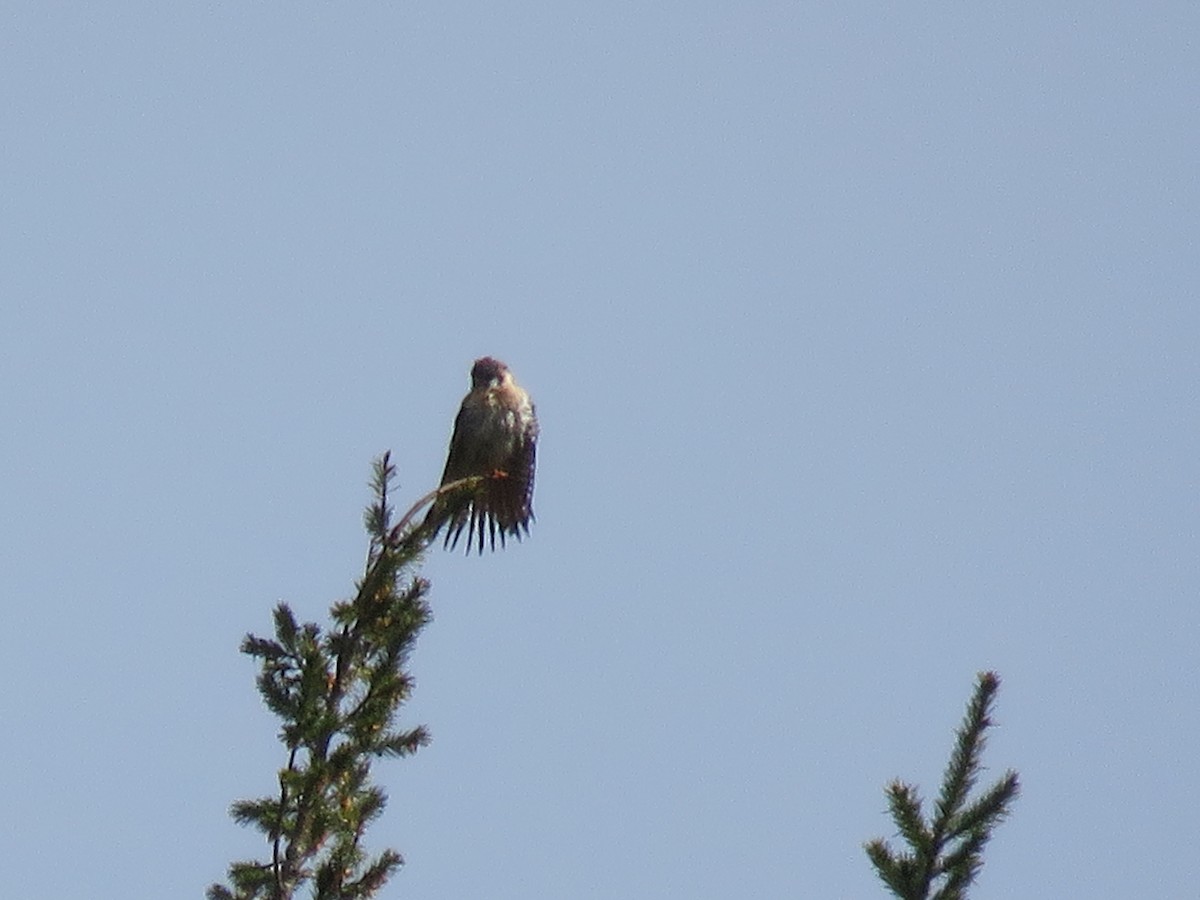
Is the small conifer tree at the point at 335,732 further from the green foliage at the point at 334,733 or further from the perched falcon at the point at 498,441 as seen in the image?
the perched falcon at the point at 498,441

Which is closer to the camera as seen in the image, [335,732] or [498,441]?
[335,732]

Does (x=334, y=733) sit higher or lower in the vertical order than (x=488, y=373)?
lower

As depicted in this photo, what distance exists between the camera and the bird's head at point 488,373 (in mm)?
9438

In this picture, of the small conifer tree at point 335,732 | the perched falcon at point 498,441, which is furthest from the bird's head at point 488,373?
the small conifer tree at point 335,732

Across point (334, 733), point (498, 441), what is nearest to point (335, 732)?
point (334, 733)

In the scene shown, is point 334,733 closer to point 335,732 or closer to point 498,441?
point 335,732

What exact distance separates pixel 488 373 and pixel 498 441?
17.3 inches

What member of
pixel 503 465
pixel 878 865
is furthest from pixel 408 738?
pixel 503 465

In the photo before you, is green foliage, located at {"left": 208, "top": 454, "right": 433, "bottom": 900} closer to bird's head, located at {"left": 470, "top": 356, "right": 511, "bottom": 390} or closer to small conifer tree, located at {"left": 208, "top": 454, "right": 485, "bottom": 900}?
small conifer tree, located at {"left": 208, "top": 454, "right": 485, "bottom": 900}

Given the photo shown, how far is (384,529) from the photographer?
443 cm

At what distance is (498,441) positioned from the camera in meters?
9.18

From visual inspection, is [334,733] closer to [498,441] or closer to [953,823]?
[953,823]

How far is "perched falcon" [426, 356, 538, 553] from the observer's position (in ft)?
29.3

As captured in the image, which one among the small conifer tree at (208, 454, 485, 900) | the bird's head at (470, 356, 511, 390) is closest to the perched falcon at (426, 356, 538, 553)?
the bird's head at (470, 356, 511, 390)
